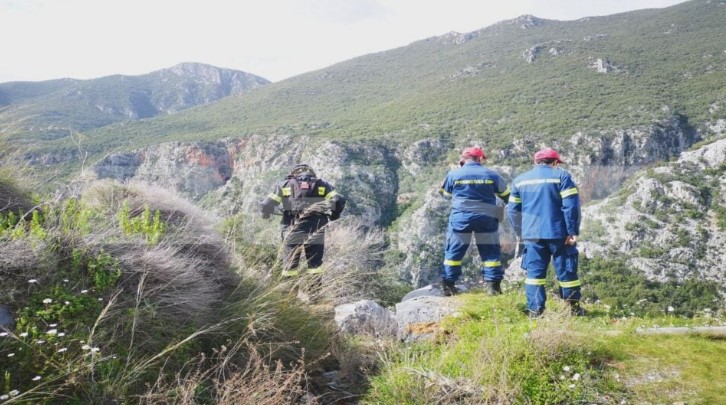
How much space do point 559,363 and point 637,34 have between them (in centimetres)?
10427

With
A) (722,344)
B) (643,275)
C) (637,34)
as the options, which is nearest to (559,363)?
(722,344)

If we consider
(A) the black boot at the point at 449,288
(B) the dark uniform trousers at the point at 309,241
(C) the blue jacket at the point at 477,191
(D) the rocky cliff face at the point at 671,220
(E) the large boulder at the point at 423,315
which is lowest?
(D) the rocky cliff face at the point at 671,220

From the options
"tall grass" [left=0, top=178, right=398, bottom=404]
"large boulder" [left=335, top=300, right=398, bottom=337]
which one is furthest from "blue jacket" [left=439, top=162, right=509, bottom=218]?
"tall grass" [left=0, top=178, right=398, bottom=404]

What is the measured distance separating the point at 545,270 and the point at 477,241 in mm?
1268

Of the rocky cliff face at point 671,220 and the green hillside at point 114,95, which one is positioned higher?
the green hillside at point 114,95

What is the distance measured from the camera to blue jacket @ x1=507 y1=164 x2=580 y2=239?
4.60 meters

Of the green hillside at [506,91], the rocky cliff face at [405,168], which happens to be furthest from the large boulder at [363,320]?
the green hillside at [506,91]

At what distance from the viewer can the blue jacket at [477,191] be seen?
223 inches

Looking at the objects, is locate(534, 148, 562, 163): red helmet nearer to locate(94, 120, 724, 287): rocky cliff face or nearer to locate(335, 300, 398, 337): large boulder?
locate(335, 300, 398, 337): large boulder

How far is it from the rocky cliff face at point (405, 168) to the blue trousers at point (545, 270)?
113ft

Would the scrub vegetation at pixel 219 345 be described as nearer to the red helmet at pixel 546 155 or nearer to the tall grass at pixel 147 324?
the tall grass at pixel 147 324

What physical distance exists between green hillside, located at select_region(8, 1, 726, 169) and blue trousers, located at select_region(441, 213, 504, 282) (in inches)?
2052

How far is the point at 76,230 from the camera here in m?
3.04

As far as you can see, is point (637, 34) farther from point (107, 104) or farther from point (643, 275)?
point (107, 104)
